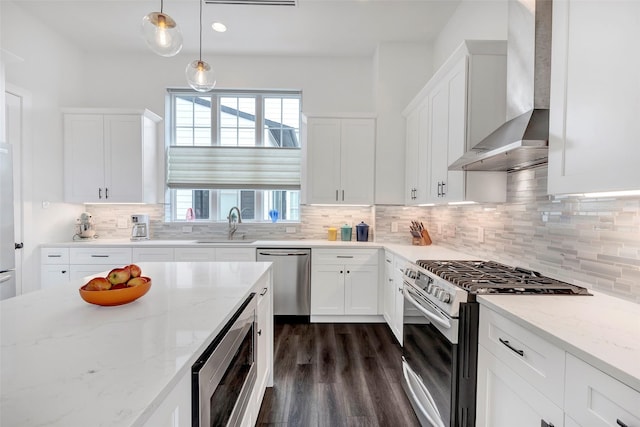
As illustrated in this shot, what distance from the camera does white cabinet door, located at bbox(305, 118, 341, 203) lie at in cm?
362

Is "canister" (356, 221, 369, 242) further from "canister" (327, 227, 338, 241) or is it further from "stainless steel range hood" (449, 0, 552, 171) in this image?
"stainless steel range hood" (449, 0, 552, 171)

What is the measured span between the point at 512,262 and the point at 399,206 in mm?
1696

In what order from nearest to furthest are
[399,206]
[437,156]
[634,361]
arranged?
[634,361] < [437,156] < [399,206]

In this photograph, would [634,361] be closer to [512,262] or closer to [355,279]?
[512,262]

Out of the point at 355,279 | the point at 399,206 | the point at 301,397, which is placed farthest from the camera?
the point at 399,206

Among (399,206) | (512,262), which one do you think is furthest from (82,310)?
(399,206)

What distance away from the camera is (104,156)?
3568 mm

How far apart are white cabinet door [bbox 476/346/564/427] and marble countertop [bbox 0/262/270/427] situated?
1135mm

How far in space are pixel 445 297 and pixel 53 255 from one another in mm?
4071

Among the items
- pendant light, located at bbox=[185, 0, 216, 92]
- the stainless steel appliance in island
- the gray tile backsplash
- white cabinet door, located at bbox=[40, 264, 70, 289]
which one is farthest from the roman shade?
the stainless steel appliance in island

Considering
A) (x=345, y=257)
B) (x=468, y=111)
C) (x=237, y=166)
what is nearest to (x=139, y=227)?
(x=237, y=166)

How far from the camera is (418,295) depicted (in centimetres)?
183

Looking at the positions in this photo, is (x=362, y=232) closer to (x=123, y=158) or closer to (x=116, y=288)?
(x=116, y=288)

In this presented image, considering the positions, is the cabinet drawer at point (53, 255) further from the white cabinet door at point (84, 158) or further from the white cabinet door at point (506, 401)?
the white cabinet door at point (506, 401)
